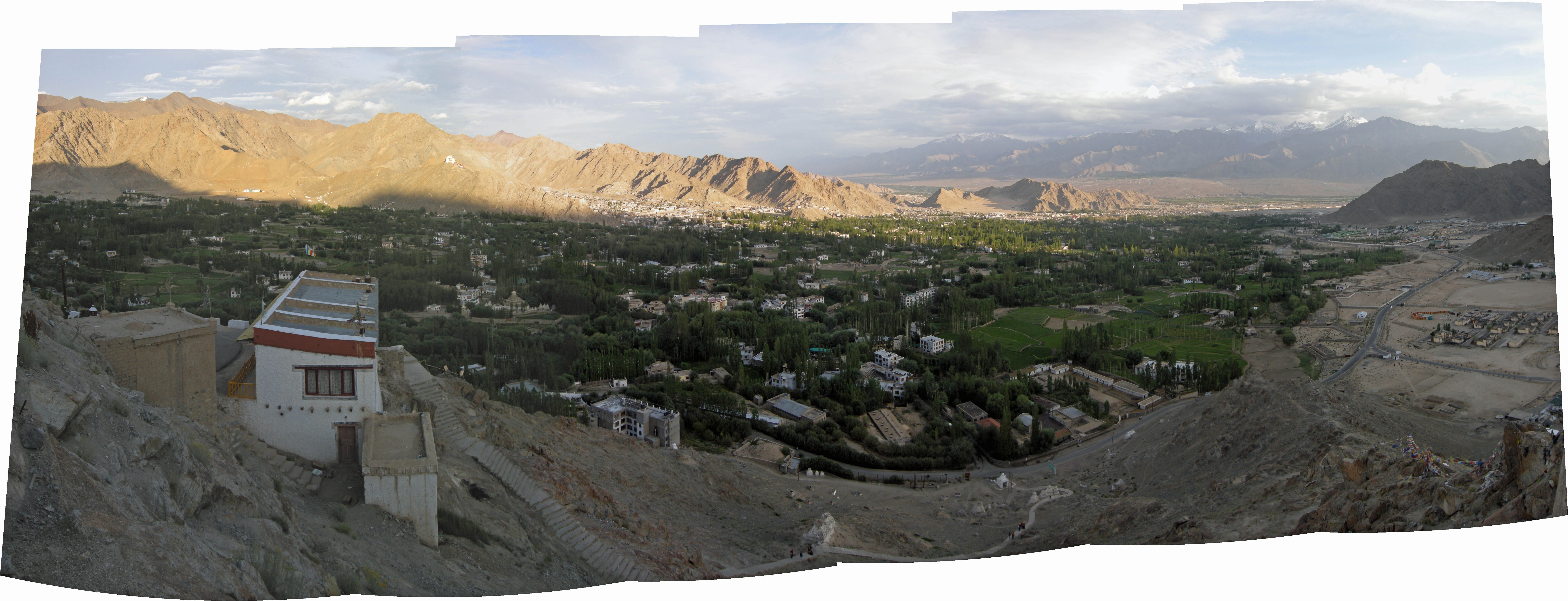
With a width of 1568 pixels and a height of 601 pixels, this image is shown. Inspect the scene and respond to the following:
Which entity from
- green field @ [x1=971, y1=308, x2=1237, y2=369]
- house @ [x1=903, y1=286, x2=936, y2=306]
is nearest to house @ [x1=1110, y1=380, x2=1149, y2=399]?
green field @ [x1=971, y1=308, x2=1237, y2=369]

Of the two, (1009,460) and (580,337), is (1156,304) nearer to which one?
(1009,460)

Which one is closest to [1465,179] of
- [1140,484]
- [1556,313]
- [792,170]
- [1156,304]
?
[1556,313]

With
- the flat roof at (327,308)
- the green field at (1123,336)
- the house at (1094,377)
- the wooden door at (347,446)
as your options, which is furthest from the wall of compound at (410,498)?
the house at (1094,377)

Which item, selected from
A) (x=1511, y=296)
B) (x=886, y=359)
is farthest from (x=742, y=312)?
(x=1511, y=296)

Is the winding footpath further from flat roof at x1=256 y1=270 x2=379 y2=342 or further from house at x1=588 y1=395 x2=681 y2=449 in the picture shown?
house at x1=588 y1=395 x2=681 y2=449

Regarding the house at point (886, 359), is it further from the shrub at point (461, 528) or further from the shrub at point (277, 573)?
the shrub at point (277, 573)
